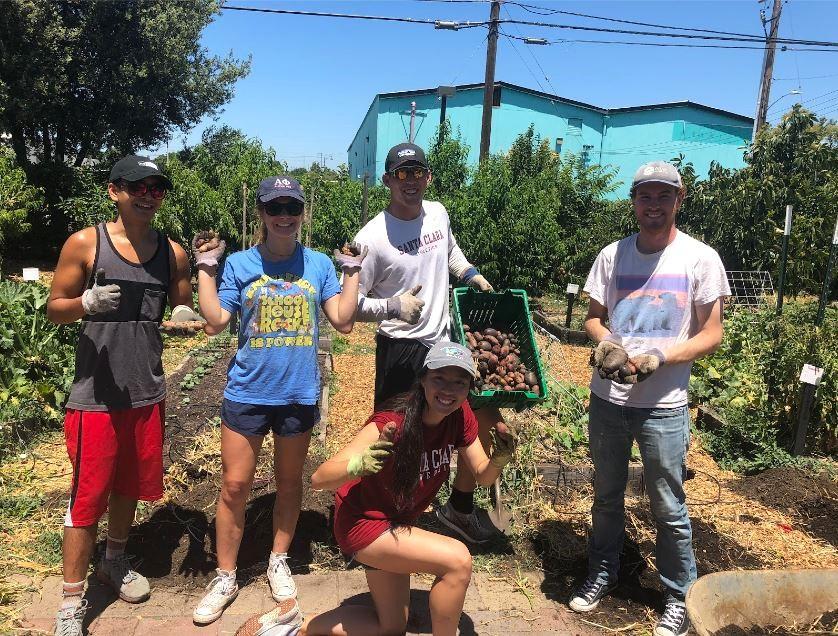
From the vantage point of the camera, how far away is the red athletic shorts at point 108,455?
2.67m

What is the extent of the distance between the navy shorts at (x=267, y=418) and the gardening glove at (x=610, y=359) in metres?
1.33

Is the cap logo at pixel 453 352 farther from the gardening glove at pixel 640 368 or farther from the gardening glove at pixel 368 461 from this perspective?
the gardening glove at pixel 640 368

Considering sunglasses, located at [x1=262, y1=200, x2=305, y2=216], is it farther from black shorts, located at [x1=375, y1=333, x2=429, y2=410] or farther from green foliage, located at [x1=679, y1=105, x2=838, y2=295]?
green foliage, located at [x1=679, y1=105, x2=838, y2=295]

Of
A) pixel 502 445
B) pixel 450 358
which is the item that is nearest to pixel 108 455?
pixel 450 358

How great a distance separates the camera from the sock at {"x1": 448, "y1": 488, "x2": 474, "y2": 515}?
3.57 meters

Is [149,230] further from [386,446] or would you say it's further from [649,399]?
[649,399]

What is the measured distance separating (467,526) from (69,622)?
2029 mm

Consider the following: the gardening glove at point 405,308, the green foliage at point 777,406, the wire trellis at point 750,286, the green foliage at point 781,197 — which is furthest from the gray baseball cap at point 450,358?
the green foliage at point 781,197

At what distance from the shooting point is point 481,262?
10562 millimetres

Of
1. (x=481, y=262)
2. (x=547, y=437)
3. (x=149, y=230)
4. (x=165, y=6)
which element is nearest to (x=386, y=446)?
(x=149, y=230)

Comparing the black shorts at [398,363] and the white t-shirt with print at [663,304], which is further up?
the white t-shirt with print at [663,304]

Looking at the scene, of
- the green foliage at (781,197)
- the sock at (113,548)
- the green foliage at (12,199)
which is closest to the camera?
the sock at (113,548)

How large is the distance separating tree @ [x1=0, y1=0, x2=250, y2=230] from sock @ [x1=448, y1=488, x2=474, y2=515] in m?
15.6

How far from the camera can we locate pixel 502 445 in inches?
95.8
